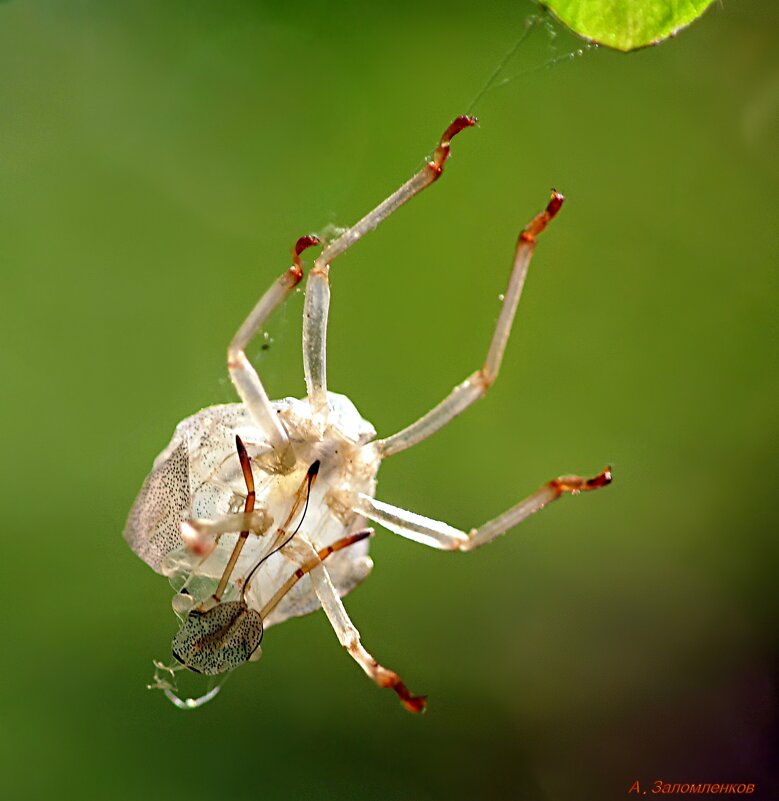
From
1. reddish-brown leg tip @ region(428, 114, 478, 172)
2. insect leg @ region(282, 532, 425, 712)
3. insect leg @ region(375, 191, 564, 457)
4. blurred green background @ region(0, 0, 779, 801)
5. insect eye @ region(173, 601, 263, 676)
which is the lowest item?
insect eye @ region(173, 601, 263, 676)

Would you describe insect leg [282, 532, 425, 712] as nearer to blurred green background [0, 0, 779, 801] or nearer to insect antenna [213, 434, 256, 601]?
insect antenna [213, 434, 256, 601]

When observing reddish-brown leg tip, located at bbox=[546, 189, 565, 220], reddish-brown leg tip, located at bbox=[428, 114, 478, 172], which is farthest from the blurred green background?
reddish-brown leg tip, located at bbox=[546, 189, 565, 220]

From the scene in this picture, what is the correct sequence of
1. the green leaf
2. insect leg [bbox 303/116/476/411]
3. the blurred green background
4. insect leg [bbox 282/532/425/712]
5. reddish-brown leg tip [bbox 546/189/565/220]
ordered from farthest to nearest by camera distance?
the blurred green background
insect leg [bbox 282/532/425/712]
insect leg [bbox 303/116/476/411]
reddish-brown leg tip [bbox 546/189/565/220]
the green leaf

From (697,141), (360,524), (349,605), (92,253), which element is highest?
(697,141)

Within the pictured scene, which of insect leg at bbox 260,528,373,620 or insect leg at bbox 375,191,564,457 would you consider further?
insect leg at bbox 260,528,373,620

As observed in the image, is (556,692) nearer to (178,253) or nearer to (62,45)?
(178,253)

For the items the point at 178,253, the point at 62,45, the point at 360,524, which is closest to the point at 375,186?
the point at 178,253
